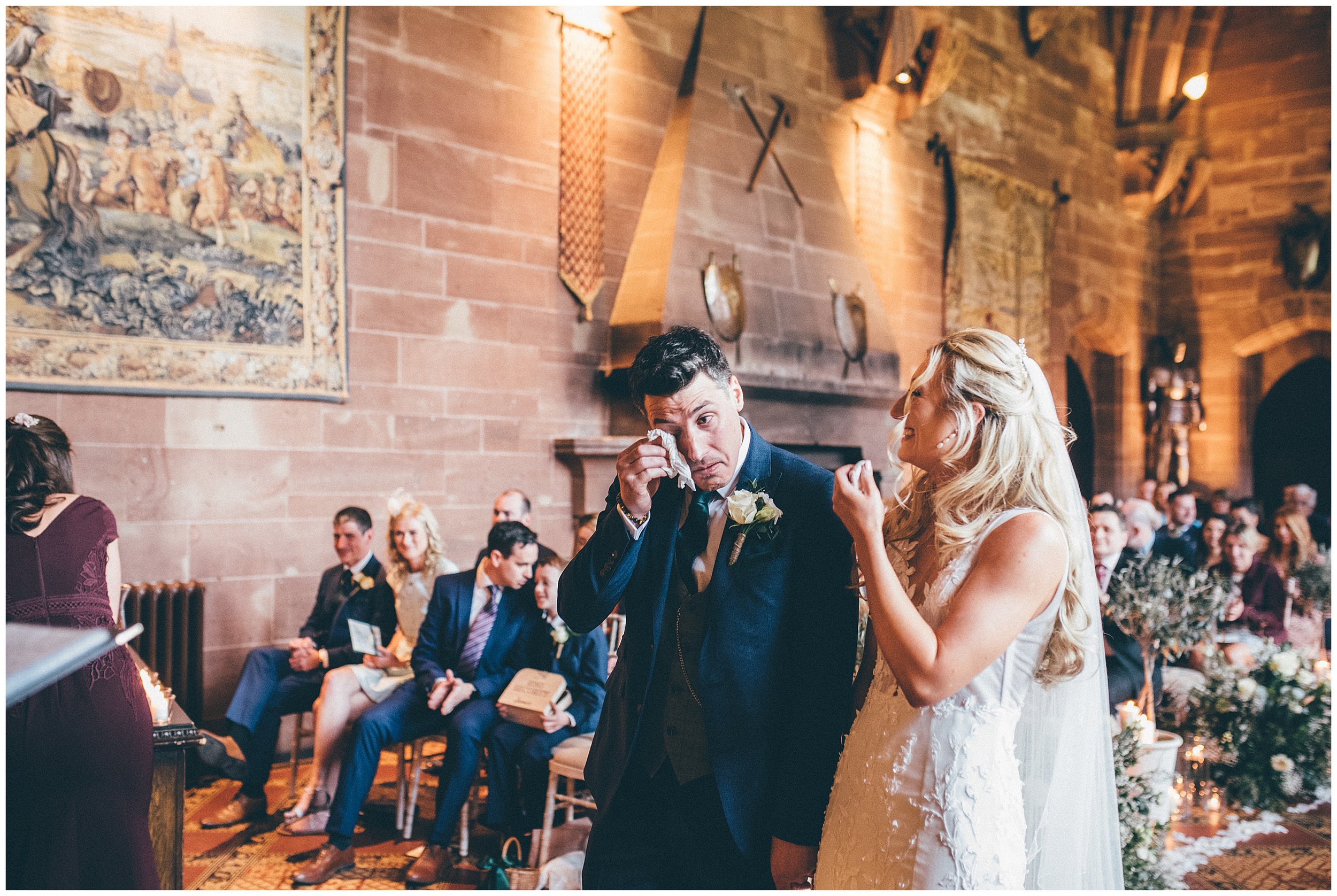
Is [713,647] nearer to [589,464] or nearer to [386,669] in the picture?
[386,669]

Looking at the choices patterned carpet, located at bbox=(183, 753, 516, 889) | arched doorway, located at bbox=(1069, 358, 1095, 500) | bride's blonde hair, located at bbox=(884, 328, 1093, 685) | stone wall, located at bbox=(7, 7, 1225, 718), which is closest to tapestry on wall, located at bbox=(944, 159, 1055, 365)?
arched doorway, located at bbox=(1069, 358, 1095, 500)

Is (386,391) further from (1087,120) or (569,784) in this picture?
(1087,120)

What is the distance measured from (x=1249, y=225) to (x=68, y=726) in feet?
40.9

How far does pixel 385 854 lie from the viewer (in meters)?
3.77

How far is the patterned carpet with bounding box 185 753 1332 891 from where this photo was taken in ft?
11.5

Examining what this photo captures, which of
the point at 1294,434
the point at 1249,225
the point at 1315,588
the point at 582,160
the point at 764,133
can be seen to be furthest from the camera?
the point at 1294,434

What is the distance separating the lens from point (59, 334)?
4.41 metres

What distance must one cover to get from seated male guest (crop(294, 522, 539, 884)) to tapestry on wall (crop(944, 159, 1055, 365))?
20.9ft

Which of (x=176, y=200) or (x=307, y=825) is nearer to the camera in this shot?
(x=307, y=825)

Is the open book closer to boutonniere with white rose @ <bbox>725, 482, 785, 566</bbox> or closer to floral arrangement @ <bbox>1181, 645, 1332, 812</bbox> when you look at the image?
boutonniere with white rose @ <bbox>725, 482, 785, 566</bbox>

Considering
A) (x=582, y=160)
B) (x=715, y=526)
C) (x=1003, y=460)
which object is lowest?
(x=715, y=526)

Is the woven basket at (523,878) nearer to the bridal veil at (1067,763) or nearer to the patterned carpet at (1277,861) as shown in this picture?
the bridal veil at (1067,763)

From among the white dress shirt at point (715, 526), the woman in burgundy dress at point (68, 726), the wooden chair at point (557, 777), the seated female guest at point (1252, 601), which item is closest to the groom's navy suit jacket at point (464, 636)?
the wooden chair at point (557, 777)

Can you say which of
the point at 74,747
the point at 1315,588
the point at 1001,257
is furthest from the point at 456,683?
the point at 1001,257
